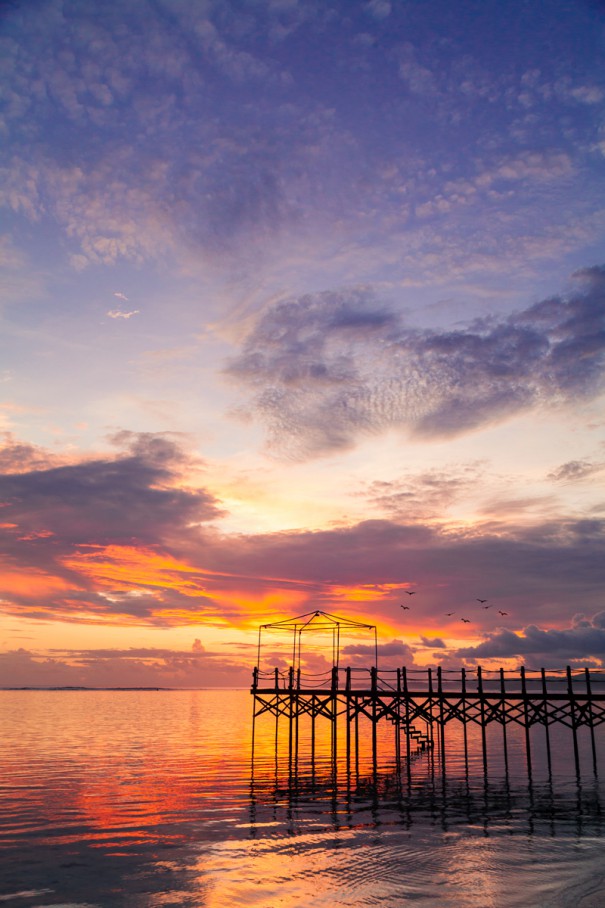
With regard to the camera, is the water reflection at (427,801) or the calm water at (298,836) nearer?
the calm water at (298,836)

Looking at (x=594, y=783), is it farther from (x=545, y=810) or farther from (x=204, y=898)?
(x=204, y=898)

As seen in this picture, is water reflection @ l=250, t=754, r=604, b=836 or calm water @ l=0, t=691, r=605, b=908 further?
water reflection @ l=250, t=754, r=604, b=836

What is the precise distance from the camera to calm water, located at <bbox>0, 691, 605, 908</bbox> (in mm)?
17500

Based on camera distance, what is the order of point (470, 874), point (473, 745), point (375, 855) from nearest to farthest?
point (470, 874), point (375, 855), point (473, 745)

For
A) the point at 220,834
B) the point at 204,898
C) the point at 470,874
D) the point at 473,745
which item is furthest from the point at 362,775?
the point at 473,745

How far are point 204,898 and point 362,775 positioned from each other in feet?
83.9

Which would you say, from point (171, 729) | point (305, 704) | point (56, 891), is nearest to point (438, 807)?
point (56, 891)

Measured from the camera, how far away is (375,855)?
20.7 meters

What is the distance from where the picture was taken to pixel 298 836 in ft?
76.3

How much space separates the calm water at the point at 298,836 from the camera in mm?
17500

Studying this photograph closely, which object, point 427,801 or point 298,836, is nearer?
point 298,836

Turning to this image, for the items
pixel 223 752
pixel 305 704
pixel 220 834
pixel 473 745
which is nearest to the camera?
pixel 220 834

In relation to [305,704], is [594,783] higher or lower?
lower

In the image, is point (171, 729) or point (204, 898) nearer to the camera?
point (204, 898)
